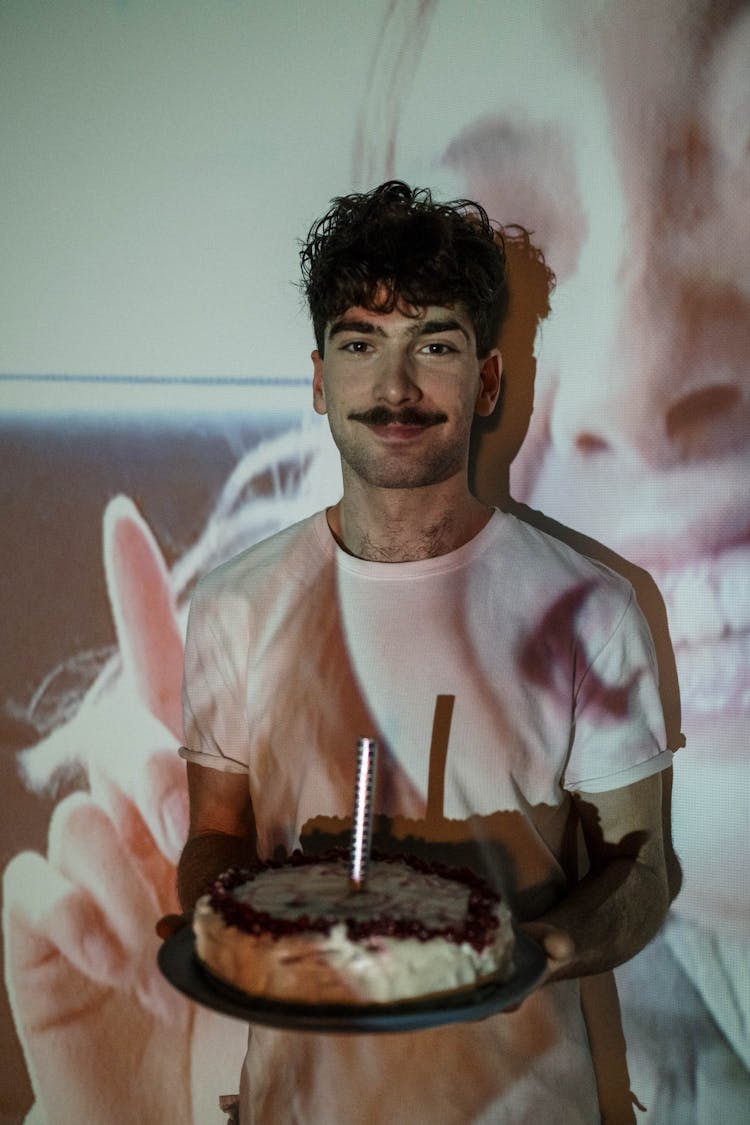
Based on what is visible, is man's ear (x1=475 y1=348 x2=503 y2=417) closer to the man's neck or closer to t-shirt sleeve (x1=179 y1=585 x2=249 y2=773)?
the man's neck

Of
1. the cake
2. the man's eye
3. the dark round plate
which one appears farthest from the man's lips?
the dark round plate

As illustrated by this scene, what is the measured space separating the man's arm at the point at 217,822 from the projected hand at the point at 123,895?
22 centimetres

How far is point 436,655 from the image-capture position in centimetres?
197

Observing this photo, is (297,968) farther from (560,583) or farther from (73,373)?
(73,373)

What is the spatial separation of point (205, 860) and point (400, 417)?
0.82 metres

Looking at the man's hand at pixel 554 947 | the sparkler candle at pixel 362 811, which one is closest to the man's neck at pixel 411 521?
the sparkler candle at pixel 362 811

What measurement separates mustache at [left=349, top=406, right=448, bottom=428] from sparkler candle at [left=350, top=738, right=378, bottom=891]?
616 millimetres

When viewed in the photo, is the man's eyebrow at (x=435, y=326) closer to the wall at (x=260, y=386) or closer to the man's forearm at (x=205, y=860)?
the wall at (x=260, y=386)

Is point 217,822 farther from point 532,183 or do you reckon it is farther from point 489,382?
point 532,183

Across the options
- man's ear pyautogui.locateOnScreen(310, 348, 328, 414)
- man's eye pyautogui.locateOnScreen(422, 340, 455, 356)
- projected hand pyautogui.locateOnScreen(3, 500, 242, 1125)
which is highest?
man's eye pyautogui.locateOnScreen(422, 340, 455, 356)

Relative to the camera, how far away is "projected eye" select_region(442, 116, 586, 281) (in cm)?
209

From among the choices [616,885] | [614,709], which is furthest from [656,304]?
[616,885]

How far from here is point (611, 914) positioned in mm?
1768

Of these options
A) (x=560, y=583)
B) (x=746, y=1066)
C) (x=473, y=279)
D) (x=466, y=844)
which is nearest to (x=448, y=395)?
(x=473, y=279)
